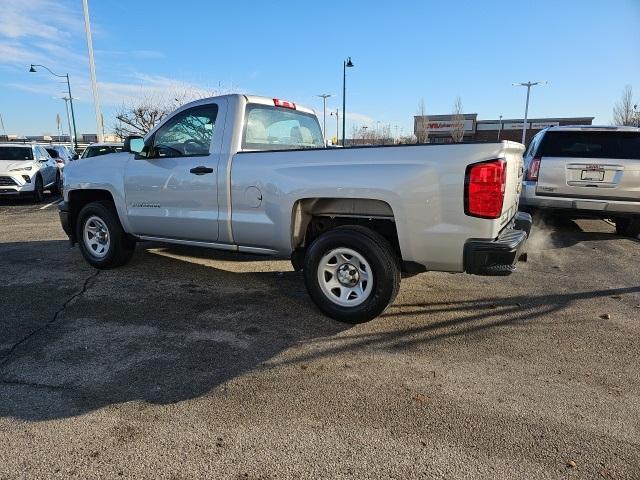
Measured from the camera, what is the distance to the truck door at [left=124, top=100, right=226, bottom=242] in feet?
15.8

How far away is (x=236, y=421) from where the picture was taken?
9.04 ft

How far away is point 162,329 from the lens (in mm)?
4090

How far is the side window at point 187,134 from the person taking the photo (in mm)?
4918

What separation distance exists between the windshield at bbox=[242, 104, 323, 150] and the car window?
37.5 ft

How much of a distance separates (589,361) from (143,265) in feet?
17.1

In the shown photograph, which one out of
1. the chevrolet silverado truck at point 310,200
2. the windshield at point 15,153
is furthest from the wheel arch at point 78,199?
the windshield at point 15,153

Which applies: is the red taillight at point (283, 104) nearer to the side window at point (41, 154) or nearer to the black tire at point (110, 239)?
the black tire at point (110, 239)

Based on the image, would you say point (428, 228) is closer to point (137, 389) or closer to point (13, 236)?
point (137, 389)

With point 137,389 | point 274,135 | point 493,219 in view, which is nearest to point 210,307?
point 137,389

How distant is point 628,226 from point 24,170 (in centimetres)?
1460

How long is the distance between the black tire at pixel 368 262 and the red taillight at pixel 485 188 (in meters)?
0.80

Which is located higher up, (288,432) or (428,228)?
(428,228)

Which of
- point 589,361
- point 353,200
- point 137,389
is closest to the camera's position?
point 137,389

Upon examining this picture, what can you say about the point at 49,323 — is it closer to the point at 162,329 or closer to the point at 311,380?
the point at 162,329
